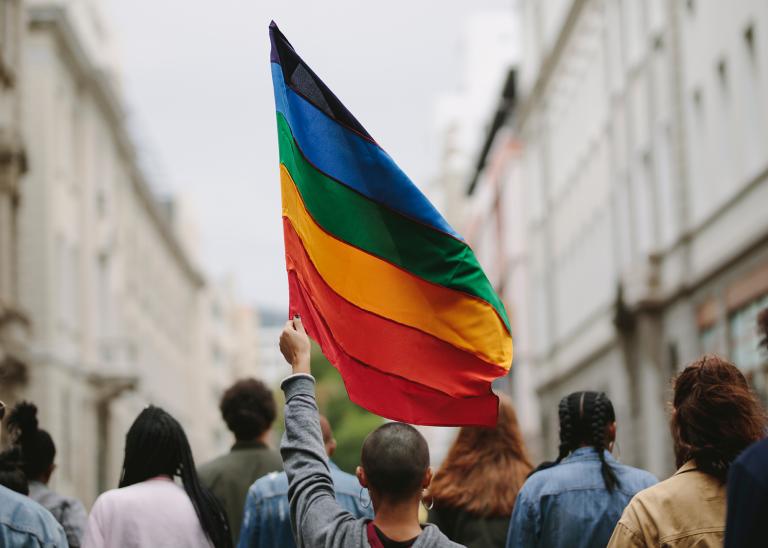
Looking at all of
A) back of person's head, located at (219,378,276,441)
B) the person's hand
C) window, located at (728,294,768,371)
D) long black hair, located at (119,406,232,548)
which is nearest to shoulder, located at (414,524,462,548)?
the person's hand

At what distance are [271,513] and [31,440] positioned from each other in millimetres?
1243

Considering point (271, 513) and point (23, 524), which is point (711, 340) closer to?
point (271, 513)

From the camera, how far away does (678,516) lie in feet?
16.9

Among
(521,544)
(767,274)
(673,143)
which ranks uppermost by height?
(673,143)

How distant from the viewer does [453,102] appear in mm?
107438

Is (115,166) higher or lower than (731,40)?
higher

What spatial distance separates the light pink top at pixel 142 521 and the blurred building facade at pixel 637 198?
1796 centimetres

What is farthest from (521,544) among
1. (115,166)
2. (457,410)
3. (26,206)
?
(115,166)

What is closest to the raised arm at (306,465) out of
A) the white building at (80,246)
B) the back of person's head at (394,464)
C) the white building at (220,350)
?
the back of person's head at (394,464)

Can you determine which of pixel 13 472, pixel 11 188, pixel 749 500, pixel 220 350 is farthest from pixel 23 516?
pixel 220 350

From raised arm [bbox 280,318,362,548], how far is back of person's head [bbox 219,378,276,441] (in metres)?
3.48

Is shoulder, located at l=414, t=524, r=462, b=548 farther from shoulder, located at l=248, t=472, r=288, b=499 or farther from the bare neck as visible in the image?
shoulder, located at l=248, t=472, r=288, b=499

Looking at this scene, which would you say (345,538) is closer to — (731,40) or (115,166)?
(731,40)

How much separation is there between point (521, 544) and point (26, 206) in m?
34.4
